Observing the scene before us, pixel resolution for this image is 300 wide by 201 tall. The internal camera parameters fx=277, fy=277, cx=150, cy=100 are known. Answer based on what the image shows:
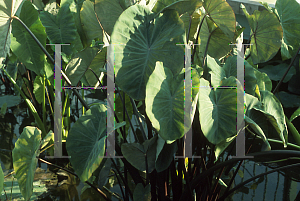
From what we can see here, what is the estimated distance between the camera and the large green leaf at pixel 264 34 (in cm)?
117

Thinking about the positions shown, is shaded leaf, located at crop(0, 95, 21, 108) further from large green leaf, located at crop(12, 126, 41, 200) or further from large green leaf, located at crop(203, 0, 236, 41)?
large green leaf, located at crop(203, 0, 236, 41)

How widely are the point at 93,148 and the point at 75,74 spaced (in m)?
0.32

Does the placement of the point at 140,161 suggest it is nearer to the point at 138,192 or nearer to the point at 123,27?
the point at 138,192

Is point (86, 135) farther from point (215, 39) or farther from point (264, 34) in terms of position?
point (264, 34)

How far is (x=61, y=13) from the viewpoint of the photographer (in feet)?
5.43

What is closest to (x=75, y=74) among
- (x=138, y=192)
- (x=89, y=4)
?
(x=89, y=4)

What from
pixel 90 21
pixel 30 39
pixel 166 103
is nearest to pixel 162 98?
pixel 166 103

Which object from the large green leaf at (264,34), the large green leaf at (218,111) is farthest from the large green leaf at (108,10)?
the large green leaf at (264,34)

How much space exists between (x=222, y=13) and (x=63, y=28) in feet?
3.25

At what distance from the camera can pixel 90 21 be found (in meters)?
1.30

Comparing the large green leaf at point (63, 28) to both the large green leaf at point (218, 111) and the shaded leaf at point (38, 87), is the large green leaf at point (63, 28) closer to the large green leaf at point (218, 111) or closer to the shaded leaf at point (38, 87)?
the shaded leaf at point (38, 87)

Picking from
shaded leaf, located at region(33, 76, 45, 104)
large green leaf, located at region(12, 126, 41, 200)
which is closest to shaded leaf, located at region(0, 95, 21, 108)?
shaded leaf, located at region(33, 76, 45, 104)

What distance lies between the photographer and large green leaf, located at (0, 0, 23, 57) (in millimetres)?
1092

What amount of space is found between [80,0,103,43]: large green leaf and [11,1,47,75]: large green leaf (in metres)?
0.29
